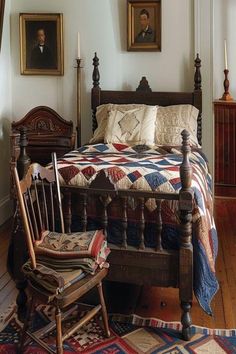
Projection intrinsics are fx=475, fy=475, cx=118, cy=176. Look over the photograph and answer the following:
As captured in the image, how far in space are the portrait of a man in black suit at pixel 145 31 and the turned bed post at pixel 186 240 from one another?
245 centimetres

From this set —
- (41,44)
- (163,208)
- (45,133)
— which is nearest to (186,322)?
(163,208)

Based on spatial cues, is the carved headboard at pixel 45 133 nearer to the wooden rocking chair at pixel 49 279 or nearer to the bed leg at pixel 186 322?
the wooden rocking chair at pixel 49 279

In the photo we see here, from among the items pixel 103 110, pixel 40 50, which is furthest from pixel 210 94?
pixel 40 50

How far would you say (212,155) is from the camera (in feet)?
15.6

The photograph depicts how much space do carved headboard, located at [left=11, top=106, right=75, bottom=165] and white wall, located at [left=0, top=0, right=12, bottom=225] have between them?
153 millimetres

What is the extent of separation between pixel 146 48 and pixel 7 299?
2.83 meters

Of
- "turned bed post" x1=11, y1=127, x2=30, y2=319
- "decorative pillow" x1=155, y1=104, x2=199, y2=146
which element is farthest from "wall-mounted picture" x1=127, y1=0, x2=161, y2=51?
"turned bed post" x1=11, y1=127, x2=30, y2=319

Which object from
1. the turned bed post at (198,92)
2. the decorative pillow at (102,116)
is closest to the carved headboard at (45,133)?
the decorative pillow at (102,116)

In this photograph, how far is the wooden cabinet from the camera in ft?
15.9

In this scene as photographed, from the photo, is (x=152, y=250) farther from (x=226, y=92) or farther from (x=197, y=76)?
(x=226, y=92)

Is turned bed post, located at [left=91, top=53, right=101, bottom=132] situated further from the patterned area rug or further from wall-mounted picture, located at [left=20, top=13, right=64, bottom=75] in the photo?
the patterned area rug

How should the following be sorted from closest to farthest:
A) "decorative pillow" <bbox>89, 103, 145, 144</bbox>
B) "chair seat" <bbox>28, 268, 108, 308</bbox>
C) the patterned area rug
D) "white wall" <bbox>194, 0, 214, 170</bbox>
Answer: "chair seat" <bbox>28, 268, 108, 308</bbox>, the patterned area rug, "decorative pillow" <bbox>89, 103, 145, 144</bbox>, "white wall" <bbox>194, 0, 214, 170</bbox>

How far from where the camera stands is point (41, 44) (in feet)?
14.8

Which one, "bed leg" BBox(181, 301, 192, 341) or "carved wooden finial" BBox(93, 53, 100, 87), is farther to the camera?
"carved wooden finial" BBox(93, 53, 100, 87)
